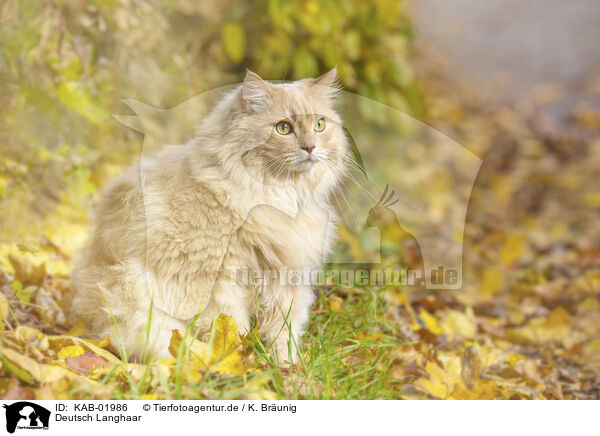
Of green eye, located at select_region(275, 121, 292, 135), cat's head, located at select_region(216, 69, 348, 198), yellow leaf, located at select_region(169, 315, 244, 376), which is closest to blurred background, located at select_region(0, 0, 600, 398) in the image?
cat's head, located at select_region(216, 69, 348, 198)

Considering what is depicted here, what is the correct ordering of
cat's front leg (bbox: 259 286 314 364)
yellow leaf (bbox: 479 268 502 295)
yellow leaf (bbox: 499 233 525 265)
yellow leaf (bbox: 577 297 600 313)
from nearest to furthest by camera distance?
1. cat's front leg (bbox: 259 286 314 364)
2. yellow leaf (bbox: 577 297 600 313)
3. yellow leaf (bbox: 479 268 502 295)
4. yellow leaf (bbox: 499 233 525 265)

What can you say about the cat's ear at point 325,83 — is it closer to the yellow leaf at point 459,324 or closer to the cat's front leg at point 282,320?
the cat's front leg at point 282,320

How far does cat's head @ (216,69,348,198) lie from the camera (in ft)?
4.71

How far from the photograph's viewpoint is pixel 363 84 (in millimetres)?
2064

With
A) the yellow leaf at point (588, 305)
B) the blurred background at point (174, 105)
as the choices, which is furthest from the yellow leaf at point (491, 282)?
the yellow leaf at point (588, 305)

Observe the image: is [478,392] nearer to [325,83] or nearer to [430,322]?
[430,322]

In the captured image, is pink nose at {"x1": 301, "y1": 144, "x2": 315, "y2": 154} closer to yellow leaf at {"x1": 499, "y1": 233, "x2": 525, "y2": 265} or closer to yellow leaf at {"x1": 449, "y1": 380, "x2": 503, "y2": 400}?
yellow leaf at {"x1": 449, "y1": 380, "x2": 503, "y2": 400}

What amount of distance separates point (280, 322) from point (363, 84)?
103 cm

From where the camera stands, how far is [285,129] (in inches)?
56.9

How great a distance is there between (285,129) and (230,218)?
1.00 feet
